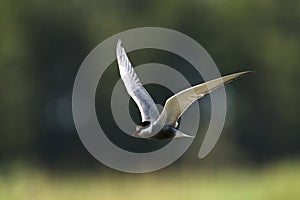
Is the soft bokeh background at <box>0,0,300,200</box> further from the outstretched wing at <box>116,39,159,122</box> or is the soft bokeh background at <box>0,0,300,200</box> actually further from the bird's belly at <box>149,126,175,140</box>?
the bird's belly at <box>149,126,175,140</box>

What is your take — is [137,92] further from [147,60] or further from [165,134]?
[147,60]

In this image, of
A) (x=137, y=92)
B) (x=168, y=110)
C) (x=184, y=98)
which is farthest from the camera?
(x=137, y=92)

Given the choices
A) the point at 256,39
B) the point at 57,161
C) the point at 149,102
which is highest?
the point at 256,39

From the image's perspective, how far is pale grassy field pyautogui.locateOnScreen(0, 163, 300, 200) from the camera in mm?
11836

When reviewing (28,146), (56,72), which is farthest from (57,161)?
(56,72)

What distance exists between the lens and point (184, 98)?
20.0 ft

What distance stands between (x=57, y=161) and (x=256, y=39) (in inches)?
254

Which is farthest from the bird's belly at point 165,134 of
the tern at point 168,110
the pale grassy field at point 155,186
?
the pale grassy field at point 155,186

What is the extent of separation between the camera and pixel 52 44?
24.2 metres

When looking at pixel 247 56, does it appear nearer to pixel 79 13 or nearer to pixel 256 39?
pixel 256 39

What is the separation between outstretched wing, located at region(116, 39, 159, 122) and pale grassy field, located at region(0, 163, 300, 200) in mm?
3832

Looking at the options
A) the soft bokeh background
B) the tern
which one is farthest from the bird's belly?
the soft bokeh background

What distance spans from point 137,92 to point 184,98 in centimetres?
103

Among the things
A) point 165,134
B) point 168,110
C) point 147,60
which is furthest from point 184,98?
point 147,60
